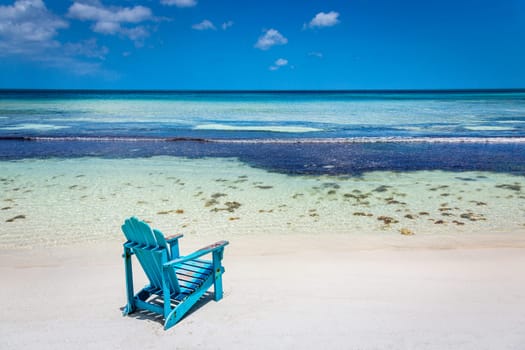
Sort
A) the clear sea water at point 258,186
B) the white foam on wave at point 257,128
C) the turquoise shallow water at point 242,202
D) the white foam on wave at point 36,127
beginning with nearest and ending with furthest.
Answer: the turquoise shallow water at point 242,202, the clear sea water at point 258,186, the white foam on wave at point 257,128, the white foam on wave at point 36,127

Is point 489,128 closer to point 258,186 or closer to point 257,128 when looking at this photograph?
point 257,128

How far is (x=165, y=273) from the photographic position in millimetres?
4477

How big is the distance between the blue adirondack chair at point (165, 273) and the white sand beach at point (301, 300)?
209mm

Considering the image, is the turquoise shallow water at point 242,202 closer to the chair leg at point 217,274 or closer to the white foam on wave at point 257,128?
the chair leg at point 217,274

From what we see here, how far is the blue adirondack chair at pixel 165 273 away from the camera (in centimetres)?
438

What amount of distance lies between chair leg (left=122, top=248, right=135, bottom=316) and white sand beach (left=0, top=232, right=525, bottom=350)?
114mm

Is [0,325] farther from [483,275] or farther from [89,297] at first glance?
[483,275]

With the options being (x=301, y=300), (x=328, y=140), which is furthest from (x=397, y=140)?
(x=301, y=300)

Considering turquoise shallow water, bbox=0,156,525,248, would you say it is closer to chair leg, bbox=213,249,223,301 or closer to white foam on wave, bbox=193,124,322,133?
chair leg, bbox=213,249,223,301

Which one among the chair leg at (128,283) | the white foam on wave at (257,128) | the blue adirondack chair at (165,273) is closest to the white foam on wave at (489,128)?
the white foam on wave at (257,128)

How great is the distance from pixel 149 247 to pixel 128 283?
701 millimetres

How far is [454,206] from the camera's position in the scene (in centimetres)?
977

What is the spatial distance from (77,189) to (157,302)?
756 centimetres

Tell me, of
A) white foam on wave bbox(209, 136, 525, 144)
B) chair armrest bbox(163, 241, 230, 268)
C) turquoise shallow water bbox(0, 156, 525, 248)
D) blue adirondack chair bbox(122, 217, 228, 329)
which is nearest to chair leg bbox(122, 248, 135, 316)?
blue adirondack chair bbox(122, 217, 228, 329)
